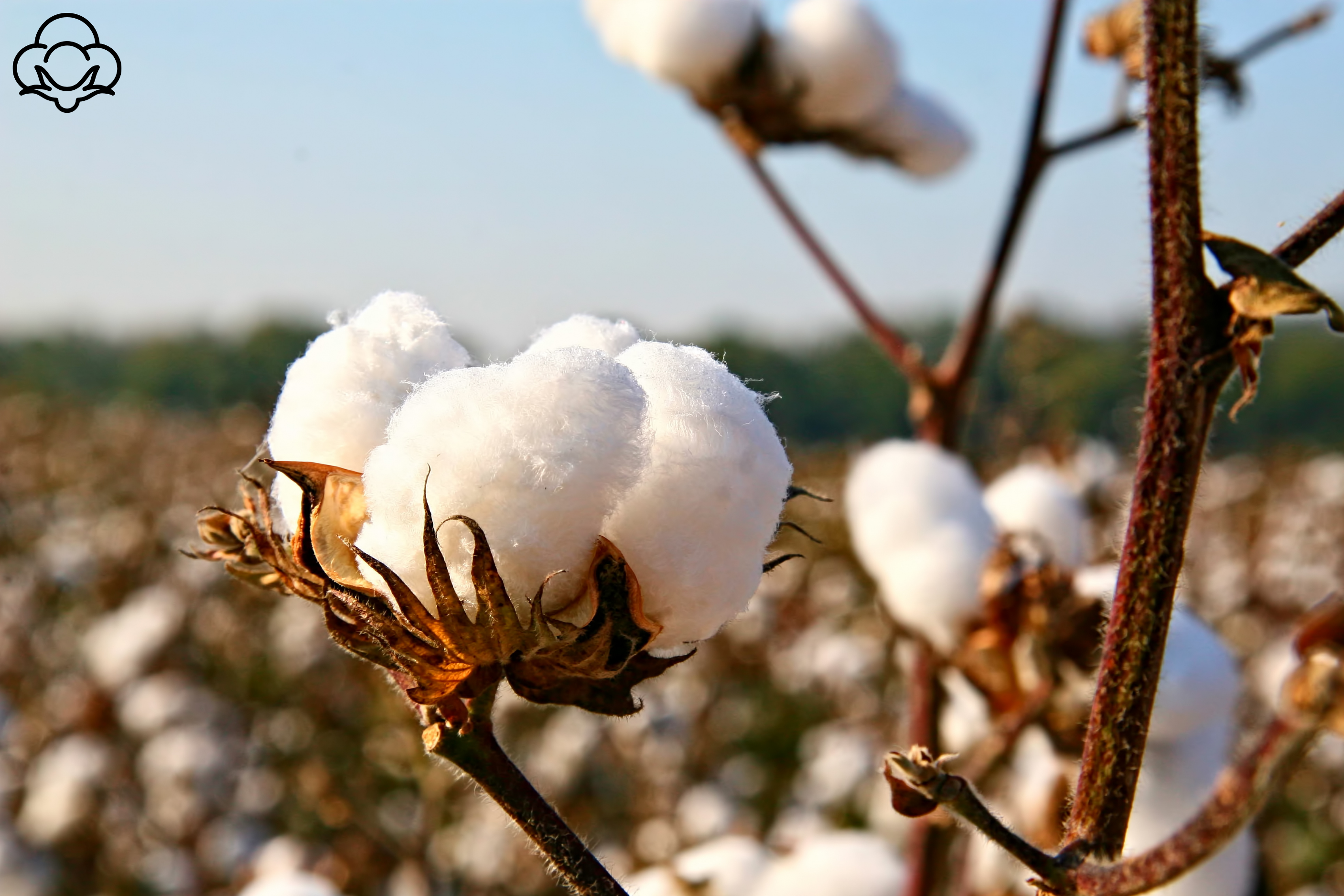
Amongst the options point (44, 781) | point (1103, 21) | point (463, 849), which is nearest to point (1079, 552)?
point (1103, 21)

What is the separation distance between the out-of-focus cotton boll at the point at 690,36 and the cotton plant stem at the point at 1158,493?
3.96 feet

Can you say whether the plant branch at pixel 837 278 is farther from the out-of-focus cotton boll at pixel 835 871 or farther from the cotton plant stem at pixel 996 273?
the out-of-focus cotton boll at pixel 835 871

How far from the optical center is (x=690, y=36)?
5.51 feet

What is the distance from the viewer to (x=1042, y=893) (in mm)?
566

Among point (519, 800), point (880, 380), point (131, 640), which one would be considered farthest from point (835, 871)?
point (880, 380)

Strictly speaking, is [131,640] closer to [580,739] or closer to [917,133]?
[580,739]

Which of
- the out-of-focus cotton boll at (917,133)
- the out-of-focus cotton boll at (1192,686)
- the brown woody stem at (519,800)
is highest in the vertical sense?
the brown woody stem at (519,800)

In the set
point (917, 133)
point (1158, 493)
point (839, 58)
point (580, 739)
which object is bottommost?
point (580, 739)

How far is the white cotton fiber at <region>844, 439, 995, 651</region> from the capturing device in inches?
54.3

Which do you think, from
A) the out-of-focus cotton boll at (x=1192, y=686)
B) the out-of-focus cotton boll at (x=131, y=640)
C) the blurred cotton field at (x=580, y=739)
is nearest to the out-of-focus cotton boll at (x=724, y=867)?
the blurred cotton field at (x=580, y=739)

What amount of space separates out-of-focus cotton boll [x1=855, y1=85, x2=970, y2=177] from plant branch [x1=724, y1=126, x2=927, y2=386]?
0.46 ft

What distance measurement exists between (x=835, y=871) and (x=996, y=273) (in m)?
0.73

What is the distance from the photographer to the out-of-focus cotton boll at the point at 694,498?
1.87ft

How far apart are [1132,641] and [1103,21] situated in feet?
3.92
